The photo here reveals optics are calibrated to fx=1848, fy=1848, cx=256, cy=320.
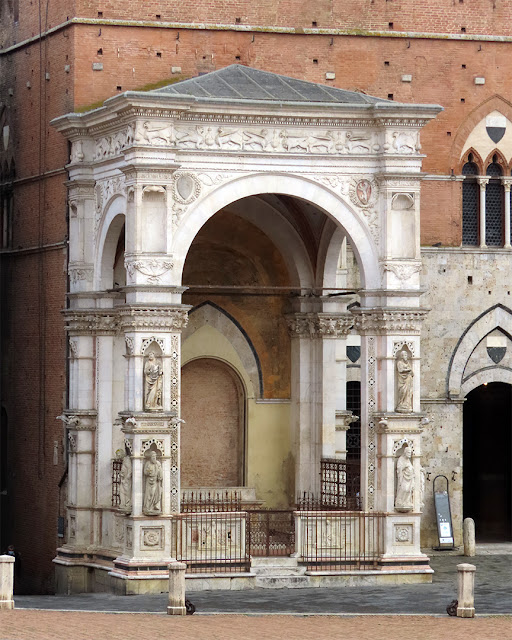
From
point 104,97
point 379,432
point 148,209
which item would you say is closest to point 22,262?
point 104,97

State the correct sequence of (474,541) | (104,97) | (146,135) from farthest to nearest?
(474,541), (104,97), (146,135)

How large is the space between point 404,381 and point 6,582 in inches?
321

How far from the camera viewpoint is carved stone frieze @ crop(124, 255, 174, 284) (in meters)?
31.0

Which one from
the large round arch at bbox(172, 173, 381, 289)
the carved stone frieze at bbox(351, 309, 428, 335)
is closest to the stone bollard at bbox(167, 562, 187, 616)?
the carved stone frieze at bbox(351, 309, 428, 335)

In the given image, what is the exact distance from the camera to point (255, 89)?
Answer: 32.7m

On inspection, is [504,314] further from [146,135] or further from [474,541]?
[146,135]

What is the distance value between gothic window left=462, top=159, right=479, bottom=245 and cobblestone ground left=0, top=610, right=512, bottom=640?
447 inches

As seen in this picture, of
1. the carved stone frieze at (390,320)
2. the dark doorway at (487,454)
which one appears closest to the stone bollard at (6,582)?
the carved stone frieze at (390,320)

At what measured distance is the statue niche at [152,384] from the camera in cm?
3103

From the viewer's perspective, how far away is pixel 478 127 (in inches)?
1467

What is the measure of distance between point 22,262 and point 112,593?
8.78 metres

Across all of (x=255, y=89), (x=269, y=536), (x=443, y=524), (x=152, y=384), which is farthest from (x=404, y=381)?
(x=255, y=89)

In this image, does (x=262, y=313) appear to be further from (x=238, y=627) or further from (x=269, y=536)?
(x=238, y=627)

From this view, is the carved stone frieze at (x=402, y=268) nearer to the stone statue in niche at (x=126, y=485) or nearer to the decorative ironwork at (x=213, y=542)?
the decorative ironwork at (x=213, y=542)
